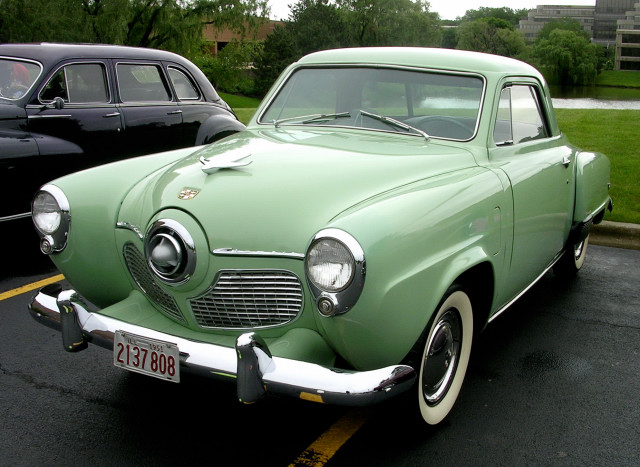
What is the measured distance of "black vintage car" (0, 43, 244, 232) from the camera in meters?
5.48

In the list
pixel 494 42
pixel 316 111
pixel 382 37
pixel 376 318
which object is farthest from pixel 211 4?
pixel 494 42

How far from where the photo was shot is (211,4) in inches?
1251

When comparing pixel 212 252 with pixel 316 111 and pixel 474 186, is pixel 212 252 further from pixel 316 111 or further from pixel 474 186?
pixel 316 111

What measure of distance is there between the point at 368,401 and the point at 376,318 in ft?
0.95

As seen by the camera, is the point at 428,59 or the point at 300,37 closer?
the point at 428,59

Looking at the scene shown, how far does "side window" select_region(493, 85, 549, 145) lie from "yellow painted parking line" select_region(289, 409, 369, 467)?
168cm

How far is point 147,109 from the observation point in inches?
263

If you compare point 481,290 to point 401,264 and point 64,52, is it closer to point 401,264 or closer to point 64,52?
point 401,264

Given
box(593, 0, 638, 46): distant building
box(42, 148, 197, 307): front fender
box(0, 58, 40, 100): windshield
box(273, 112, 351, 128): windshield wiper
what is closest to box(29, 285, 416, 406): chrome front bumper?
box(42, 148, 197, 307): front fender

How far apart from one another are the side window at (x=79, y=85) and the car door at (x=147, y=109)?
0.18m

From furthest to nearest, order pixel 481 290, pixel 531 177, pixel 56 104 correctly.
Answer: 1. pixel 56 104
2. pixel 531 177
3. pixel 481 290

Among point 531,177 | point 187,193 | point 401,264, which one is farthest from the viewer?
point 531,177

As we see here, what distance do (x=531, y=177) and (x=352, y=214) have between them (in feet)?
5.15

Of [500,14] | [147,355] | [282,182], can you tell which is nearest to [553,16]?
[500,14]
